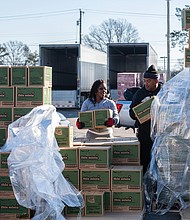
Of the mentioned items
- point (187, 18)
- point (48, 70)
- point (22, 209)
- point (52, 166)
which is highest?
point (187, 18)

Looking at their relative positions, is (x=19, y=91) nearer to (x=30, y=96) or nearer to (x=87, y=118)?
(x=30, y=96)

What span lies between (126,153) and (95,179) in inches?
20.5

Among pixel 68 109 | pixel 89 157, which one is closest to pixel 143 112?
pixel 89 157

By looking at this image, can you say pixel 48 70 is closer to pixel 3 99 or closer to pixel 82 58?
pixel 3 99

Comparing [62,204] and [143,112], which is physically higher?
[143,112]

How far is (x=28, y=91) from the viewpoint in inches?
211

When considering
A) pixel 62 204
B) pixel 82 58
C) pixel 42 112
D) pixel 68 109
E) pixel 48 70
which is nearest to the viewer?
pixel 62 204

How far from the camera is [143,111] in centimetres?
542

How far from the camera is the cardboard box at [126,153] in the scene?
17.7 feet

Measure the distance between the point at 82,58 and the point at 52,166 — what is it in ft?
52.5

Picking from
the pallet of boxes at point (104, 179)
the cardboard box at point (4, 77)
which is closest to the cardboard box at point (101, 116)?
the pallet of boxes at point (104, 179)

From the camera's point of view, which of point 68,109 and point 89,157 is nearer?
point 89,157

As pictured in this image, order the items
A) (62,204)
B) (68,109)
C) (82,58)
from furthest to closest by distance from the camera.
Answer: (68,109) < (82,58) < (62,204)

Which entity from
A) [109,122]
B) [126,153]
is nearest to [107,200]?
[126,153]
